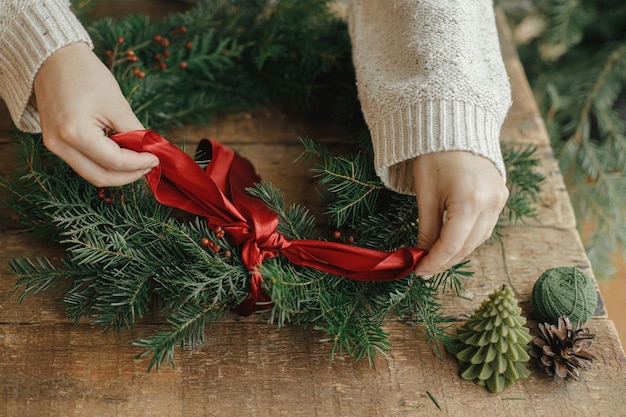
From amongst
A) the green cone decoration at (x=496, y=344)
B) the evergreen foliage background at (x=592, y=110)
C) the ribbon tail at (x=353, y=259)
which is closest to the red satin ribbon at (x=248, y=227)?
the ribbon tail at (x=353, y=259)

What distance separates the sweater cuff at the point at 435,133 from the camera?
2.35 feet

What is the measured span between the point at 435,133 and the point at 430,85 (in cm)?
7

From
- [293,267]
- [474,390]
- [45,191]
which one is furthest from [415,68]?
[45,191]

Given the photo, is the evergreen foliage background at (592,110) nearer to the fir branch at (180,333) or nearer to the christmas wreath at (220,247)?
the christmas wreath at (220,247)

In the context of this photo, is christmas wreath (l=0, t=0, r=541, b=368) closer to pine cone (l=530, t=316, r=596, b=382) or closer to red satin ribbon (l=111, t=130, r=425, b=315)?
red satin ribbon (l=111, t=130, r=425, b=315)

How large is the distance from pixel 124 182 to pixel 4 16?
0.98 feet

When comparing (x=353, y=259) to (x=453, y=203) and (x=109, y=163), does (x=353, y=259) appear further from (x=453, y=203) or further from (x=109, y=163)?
(x=109, y=163)

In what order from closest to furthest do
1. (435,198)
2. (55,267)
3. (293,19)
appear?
(435,198)
(55,267)
(293,19)

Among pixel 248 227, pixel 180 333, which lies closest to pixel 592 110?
pixel 248 227

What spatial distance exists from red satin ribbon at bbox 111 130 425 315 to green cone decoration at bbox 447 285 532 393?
11 centimetres

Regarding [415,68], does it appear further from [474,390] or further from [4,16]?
[4,16]

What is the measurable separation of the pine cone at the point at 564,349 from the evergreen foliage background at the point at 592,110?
70cm

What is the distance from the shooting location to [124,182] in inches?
29.3

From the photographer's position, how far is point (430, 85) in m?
0.75
